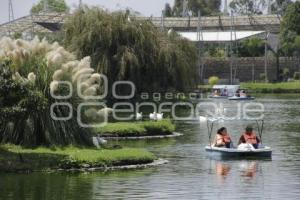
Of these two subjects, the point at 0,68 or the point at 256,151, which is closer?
the point at 0,68

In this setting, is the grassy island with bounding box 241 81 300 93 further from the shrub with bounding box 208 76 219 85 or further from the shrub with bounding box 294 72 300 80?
the shrub with bounding box 294 72 300 80

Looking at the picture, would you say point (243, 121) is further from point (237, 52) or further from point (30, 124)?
point (237, 52)

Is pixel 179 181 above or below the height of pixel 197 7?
below

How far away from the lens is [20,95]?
28.9 meters

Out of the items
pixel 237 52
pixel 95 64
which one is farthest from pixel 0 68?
pixel 237 52

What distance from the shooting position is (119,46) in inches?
2192

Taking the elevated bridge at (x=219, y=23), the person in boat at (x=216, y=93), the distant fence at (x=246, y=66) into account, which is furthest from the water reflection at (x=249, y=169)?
the elevated bridge at (x=219, y=23)

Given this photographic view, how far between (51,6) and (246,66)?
50589 mm

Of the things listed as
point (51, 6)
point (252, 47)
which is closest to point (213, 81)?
point (252, 47)

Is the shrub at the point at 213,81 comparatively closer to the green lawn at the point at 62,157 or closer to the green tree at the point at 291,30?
the green tree at the point at 291,30

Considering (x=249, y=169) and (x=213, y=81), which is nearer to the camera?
(x=249, y=169)

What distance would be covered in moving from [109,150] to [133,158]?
1.20 m

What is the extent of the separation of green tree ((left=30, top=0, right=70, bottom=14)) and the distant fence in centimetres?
4130

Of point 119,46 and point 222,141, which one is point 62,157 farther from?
point 119,46
